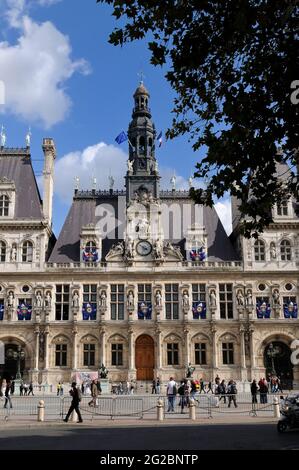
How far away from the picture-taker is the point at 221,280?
1853 inches

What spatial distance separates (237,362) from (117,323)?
34.2ft

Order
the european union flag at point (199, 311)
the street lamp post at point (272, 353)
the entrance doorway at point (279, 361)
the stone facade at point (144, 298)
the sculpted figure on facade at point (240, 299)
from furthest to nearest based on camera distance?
the european union flag at point (199, 311) < the sculpted figure on facade at point (240, 299) < the stone facade at point (144, 298) < the entrance doorway at point (279, 361) < the street lamp post at point (272, 353)

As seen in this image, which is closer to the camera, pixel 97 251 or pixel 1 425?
pixel 1 425

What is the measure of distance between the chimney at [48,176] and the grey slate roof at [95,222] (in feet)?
7.39

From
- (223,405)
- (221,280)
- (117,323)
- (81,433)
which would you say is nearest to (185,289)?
(221,280)

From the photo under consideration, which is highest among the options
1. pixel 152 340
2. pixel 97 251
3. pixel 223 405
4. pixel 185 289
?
pixel 97 251

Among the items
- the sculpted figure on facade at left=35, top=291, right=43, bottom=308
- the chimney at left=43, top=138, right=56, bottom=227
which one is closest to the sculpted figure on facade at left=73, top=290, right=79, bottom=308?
the sculpted figure on facade at left=35, top=291, right=43, bottom=308

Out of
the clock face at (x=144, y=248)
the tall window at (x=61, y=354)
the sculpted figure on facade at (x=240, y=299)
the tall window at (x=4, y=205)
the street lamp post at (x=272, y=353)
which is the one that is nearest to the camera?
the street lamp post at (x=272, y=353)

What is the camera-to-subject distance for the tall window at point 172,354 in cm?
4566

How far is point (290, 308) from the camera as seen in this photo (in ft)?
152

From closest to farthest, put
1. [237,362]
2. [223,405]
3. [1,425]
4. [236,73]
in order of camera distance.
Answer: [236,73] → [1,425] → [223,405] → [237,362]

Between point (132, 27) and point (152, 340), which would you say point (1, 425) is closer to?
point (132, 27)

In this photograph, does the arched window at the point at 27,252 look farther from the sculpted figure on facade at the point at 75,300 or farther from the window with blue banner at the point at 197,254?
the window with blue banner at the point at 197,254

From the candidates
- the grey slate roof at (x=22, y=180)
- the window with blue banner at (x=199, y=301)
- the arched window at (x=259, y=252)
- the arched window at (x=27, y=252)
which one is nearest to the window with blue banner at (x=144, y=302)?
the window with blue banner at (x=199, y=301)
